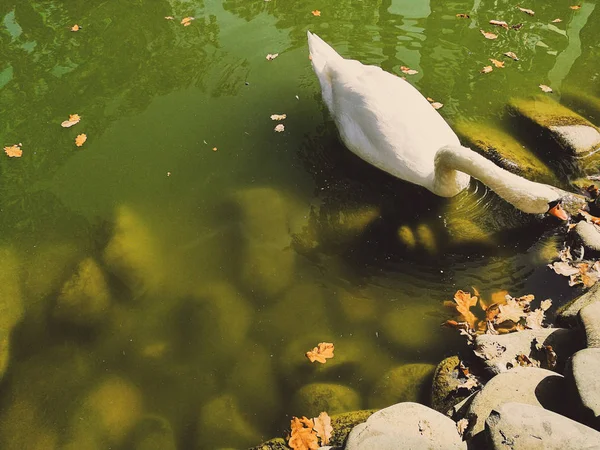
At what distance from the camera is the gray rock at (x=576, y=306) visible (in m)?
4.05

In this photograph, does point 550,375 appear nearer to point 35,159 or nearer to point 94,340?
point 94,340

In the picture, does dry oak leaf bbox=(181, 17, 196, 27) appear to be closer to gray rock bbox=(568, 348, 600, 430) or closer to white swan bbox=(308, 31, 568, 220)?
white swan bbox=(308, 31, 568, 220)

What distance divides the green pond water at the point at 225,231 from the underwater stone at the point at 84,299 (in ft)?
0.06

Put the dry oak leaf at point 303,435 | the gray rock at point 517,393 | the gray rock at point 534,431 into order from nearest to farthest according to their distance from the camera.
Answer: the gray rock at point 534,431, the gray rock at point 517,393, the dry oak leaf at point 303,435

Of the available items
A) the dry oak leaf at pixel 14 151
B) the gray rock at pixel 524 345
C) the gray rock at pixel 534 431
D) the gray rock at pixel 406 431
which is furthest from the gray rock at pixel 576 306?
the dry oak leaf at pixel 14 151

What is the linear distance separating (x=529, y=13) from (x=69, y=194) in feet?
26.5

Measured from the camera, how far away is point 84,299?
15.6ft

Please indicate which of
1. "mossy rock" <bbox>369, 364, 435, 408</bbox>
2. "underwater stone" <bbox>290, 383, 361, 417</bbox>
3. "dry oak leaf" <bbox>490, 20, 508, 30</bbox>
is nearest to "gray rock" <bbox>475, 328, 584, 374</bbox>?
"mossy rock" <bbox>369, 364, 435, 408</bbox>

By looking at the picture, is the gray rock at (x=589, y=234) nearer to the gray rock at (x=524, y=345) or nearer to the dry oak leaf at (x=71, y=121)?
the gray rock at (x=524, y=345)

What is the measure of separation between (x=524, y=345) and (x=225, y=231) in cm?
313

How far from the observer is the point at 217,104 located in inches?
274

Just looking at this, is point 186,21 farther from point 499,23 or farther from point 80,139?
point 499,23

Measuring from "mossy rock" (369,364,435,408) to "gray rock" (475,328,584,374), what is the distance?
18.7 inches

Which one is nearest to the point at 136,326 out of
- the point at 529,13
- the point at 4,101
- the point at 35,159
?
the point at 35,159
